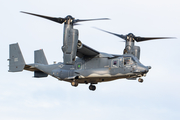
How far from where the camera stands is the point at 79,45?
2728cm

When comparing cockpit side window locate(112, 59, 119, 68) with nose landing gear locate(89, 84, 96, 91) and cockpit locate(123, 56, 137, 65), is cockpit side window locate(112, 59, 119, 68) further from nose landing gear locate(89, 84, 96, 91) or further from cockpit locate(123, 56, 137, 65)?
nose landing gear locate(89, 84, 96, 91)

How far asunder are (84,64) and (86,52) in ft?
3.45

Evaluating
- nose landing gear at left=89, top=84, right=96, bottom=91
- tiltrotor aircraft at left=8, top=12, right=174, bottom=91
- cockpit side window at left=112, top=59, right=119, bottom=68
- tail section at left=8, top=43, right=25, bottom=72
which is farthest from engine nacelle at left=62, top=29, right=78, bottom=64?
nose landing gear at left=89, top=84, right=96, bottom=91

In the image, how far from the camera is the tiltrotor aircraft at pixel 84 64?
26016mm

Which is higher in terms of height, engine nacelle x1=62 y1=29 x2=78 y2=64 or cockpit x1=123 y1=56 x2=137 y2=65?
engine nacelle x1=62 y1=29 x2=78 y2=64

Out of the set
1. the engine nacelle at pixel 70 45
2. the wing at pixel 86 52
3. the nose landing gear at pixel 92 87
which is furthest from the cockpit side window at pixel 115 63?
the engine nacelle at pixel 70 45

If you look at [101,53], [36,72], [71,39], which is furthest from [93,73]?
[36,72]

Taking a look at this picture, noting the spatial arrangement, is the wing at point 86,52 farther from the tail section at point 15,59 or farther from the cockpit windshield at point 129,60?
the tail section at point 15,59

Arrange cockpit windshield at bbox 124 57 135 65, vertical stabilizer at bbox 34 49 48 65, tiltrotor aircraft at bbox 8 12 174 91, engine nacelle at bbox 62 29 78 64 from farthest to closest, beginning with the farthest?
1. vertical stabilizer at bbox 34 49 48 65
2. cockpit windshield at bbox 124 57 135 65
3. tiltrotor aircraft at bbox 8 12 174 91
4. engine nacelle at bbox 62 29 78 64

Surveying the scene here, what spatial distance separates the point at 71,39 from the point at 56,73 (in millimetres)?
5160

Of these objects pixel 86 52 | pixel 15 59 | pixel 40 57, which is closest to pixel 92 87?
pixel 86 52

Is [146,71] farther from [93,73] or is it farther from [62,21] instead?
[62,21]

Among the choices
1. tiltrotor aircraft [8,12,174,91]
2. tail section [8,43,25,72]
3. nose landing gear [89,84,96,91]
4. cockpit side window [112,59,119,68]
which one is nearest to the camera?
tiltrotor aircraft [8,12,174,91]

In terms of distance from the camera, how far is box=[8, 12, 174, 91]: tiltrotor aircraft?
2602cm
